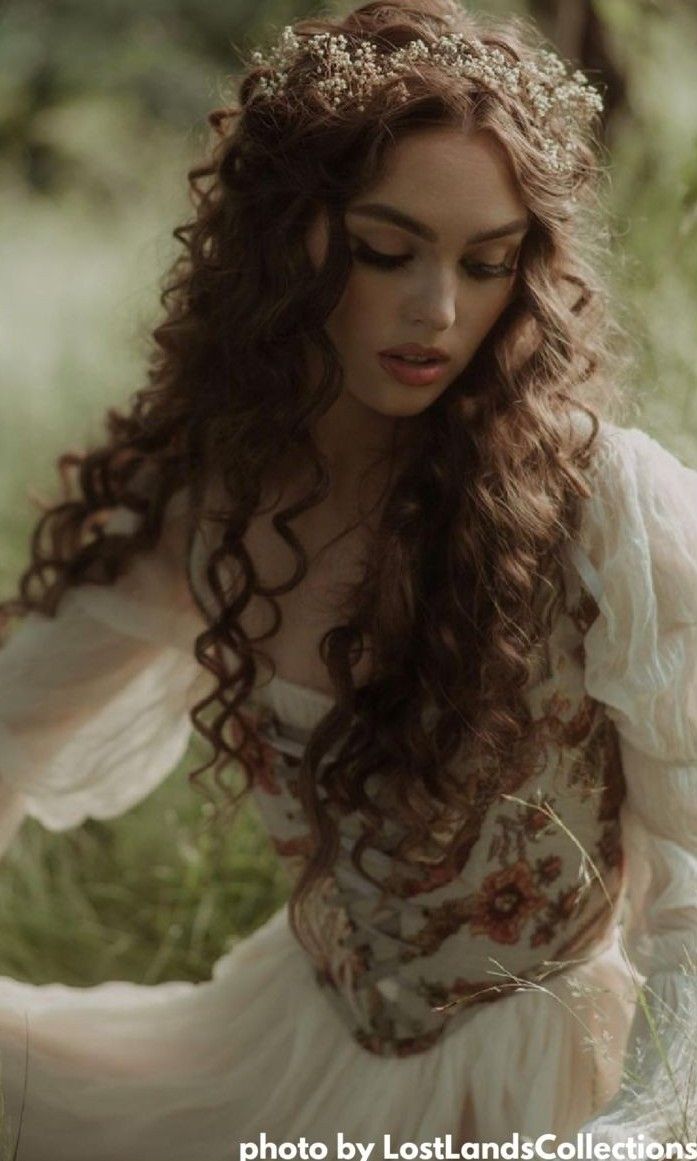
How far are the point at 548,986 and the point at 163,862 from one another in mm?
1129

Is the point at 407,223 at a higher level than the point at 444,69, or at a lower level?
lower

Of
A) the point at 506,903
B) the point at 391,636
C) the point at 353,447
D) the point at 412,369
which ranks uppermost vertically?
the point at 412,369

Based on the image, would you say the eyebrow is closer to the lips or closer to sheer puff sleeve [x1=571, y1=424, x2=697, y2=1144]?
the lips

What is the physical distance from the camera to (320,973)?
1.90 meters

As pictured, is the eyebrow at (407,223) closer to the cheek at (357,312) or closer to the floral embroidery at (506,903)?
the cheek at (357,312)

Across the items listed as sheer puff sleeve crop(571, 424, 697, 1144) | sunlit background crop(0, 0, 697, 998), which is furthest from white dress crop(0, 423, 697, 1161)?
sunlit background crop(0, 0, 697, 998)

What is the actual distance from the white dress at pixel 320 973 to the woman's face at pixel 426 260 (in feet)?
0.65

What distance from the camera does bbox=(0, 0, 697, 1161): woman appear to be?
62.1 inches

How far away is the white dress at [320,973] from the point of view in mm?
1600

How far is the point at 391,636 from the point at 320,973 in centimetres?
46

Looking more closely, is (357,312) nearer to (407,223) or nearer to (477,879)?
(407,223)

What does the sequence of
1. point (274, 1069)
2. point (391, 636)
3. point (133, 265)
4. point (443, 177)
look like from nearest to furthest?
point (443, 177) < point (391, 636) < point (274, 1069) < point (133, 265)

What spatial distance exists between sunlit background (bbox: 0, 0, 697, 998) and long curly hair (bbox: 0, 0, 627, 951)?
0.85ft

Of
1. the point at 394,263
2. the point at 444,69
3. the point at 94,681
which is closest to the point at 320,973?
the point at 94,681
